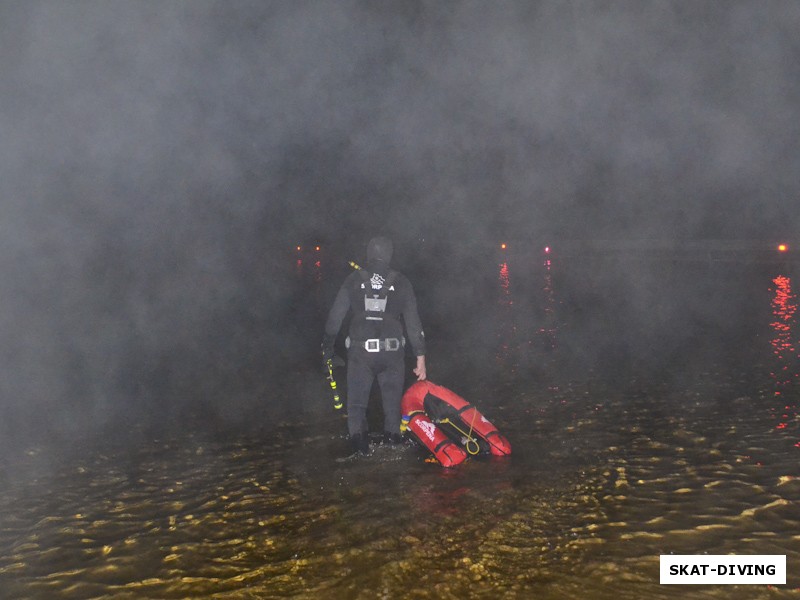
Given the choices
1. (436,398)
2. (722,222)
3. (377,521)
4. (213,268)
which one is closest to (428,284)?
(213,268)

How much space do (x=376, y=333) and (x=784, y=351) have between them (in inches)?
249

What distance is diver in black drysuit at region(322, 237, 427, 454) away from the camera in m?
5.68

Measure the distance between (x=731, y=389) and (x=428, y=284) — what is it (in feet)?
57.6

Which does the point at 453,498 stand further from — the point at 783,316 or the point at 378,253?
the point at 783,316

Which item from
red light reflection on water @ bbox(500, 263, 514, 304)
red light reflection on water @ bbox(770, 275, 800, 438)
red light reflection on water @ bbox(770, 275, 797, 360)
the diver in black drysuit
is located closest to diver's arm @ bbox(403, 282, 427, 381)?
the diver in black drysuit

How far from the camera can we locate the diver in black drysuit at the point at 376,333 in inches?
224

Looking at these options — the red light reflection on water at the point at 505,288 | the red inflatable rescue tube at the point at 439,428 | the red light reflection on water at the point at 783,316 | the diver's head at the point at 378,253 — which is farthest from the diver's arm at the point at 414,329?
the red light reflection on water at the point at 505,288

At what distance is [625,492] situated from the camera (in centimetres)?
454

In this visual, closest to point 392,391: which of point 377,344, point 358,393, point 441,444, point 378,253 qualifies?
point 358,393

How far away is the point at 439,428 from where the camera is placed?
557cm

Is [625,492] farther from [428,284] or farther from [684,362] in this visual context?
[428,284]

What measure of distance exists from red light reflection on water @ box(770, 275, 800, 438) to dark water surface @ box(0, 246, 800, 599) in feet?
0.18

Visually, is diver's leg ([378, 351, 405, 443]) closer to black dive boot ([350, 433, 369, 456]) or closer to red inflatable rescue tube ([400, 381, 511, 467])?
red inflatable rescue tube ([400, 381, 511, 467])

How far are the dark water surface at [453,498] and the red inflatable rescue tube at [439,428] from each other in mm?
130
